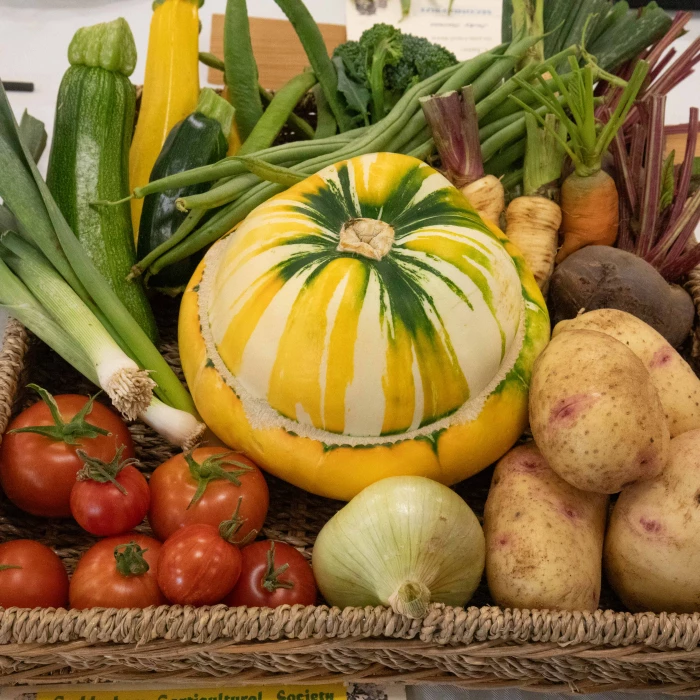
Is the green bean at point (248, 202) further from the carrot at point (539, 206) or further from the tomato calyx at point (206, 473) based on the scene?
the tomato calyx at point (206, 473)

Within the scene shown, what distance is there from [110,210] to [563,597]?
97 centimetres

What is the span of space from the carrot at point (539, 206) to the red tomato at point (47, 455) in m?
0.78

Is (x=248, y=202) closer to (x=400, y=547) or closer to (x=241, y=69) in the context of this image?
(x=241, y=69)

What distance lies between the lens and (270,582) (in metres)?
0.86

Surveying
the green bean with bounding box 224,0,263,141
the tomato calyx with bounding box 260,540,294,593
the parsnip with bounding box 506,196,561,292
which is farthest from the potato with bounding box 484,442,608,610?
the green bean with bounding box 224,0,263,141

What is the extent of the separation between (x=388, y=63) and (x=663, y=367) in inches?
31.5

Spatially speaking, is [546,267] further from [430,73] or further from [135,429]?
[135,429]

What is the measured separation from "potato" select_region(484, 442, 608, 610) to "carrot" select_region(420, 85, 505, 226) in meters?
0.51

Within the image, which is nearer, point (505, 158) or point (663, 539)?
point (663, 539)

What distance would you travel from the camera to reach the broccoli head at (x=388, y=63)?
138 cm

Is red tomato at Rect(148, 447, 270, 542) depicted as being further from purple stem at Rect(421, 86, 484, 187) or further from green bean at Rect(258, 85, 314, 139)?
green bean at Rect(258, 85, 314, 139)

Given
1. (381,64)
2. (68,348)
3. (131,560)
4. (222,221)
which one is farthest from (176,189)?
(131,560)

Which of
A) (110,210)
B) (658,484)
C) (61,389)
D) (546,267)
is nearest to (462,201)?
(546,267)

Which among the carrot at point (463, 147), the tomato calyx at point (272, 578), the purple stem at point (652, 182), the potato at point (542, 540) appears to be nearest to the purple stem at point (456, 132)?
the carrot at point (463, 147)
